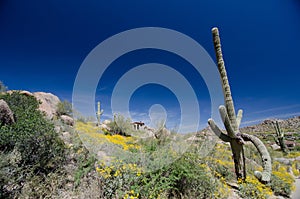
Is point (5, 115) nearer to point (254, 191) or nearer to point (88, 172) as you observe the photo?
point (88, 172)

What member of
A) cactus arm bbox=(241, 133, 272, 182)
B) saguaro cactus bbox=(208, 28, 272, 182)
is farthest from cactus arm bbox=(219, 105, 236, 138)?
cactus arm bbox=(241, 133, 272, 182)

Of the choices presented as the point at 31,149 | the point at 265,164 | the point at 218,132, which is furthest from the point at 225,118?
the point at 31,149

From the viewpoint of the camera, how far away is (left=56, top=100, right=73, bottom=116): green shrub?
14003 mm

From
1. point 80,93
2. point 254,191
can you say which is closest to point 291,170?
point 254,191

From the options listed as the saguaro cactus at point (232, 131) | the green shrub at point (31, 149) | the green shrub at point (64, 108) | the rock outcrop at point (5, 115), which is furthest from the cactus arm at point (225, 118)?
the green shrub at point (64, 108)

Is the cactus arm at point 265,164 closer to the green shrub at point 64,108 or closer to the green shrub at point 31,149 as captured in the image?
the green shrub at point 31,149

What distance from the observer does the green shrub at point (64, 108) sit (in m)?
14.0

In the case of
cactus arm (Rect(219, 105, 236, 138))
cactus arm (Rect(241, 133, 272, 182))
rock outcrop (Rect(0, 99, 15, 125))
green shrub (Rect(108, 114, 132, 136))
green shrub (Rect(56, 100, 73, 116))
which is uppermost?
green shrub (Rect(56, 100, 73, 116))

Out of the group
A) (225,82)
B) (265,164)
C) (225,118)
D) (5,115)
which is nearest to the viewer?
(265,164)

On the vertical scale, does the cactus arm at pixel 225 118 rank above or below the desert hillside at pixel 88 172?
above

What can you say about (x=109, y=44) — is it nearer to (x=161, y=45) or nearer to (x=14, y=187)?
(x=161, y=45)

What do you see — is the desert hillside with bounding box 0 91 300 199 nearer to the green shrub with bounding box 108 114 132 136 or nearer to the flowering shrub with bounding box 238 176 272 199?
the flowering shrub with bounding box 238 176 272 199

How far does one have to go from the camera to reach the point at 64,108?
14297mm

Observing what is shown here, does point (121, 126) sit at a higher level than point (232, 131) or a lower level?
higher
